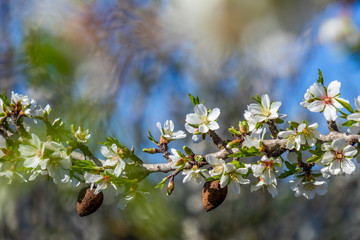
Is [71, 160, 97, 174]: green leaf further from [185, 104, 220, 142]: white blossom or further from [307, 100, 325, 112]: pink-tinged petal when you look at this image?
[307, 100, 325, 112]: pink-tinged petal

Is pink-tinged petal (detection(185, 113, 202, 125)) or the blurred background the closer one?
pink-tinged petal (detection(185, 113, 202, 125))

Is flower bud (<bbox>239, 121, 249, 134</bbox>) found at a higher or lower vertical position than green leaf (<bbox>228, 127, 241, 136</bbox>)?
higher

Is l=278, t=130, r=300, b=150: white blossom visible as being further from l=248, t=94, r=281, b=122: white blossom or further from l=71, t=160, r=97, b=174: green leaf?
l=71, t=160, r=97, b=174: green leaf

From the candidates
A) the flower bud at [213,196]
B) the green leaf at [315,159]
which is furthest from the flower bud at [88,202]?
the green leaf at [315,159]

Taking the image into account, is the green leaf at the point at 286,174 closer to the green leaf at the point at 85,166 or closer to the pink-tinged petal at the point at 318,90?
the pink-tinged petal at the point at 318,90

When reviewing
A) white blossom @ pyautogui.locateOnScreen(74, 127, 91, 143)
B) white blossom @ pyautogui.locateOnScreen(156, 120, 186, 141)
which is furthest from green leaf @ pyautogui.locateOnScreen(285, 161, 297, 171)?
white blossom @ pyautogui.locateOnScreen(74, 127, 91, 143)

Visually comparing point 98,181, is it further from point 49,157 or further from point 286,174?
point 286,174

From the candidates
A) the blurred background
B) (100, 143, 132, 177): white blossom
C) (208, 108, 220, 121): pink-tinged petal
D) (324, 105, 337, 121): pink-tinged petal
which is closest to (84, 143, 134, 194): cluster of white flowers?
(100, 143, 132, 177): white blossom
